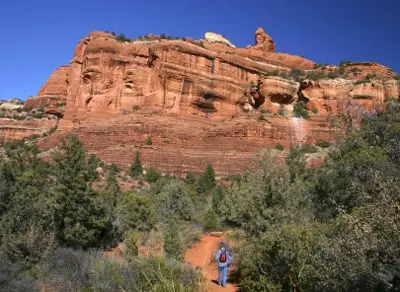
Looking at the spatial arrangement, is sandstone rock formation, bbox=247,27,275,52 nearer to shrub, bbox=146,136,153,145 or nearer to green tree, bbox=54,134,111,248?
shrub, bbox=146,136,153,145

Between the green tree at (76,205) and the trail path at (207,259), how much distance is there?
3.54 metres

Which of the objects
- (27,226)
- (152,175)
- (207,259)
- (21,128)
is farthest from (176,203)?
(21,128)

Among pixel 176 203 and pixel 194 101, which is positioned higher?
pixel 194 101

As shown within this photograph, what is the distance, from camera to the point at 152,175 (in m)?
37.8

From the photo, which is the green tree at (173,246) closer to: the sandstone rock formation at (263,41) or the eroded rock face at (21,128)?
the eroded rock face at (21,128)

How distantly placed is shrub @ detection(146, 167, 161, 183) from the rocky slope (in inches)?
108

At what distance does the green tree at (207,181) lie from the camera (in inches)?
1433

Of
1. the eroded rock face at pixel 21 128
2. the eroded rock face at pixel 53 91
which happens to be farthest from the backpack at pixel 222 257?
the eroded rock face at pixel 53 91

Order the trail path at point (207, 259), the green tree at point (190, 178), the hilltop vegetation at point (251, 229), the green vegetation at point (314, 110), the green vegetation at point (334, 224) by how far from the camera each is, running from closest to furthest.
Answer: the green vegetation at point (334, 224) → the hilltop vegetation at point (251, 229) → the trail path at point (207, 259) → the green tree at point (190, 178) → the green vegetation at point (314, 110)

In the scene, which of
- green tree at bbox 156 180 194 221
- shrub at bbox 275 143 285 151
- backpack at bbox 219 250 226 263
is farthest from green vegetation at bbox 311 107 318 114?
backpack at bbox 219 250 226 263

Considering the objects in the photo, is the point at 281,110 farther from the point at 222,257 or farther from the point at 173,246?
the point at 222,257

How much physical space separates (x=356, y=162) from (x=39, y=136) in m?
53.3

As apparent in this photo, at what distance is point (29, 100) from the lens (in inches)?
2911

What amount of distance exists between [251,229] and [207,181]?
24.7 metres
